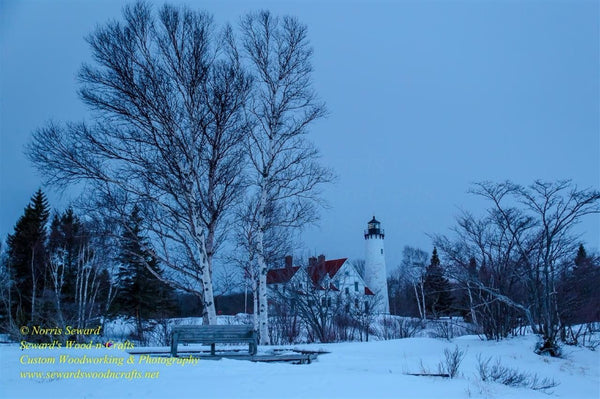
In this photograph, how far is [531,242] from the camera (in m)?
15.8

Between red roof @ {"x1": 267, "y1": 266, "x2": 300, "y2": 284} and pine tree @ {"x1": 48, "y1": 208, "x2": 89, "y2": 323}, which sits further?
red roof @ {"x1": 267, "y1": 266, "x2": 300, "y2": 284}

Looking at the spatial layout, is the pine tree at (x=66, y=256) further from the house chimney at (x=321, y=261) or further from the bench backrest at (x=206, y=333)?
the bench backrest at (x=206, y=333)

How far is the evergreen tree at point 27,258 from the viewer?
2634 centimetres

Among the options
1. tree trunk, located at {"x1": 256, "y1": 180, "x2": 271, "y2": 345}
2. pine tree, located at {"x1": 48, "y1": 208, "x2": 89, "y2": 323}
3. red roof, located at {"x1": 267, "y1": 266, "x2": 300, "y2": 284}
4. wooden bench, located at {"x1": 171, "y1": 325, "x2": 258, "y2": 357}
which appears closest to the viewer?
wooden bench, located at {"x1": 171, "y1": 325, "x2": 258, "y2": 357}

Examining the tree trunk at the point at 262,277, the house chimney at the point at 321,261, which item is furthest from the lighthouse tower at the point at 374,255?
the tree trunk at the point at 262,277

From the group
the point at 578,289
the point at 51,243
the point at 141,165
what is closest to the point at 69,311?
the point at 51,243

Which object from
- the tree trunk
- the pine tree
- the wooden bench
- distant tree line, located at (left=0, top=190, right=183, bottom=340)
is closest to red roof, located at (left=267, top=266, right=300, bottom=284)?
distant tree line, located at (left=0, top=190, right=183, bottom=340)

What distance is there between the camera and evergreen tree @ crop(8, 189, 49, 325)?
86.4 ft

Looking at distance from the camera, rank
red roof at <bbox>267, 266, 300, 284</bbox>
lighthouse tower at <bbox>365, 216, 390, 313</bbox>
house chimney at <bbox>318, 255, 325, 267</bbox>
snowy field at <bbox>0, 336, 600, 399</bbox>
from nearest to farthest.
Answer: snowy field at <bbox>0, 336, 600, 399</bbox> < red roof at <bbox>267, 266, 300, 284</bbox> < house chimney at <bbox>318, 255, 325, 267</bbox> < lighthouse tower at <bbox>365, 216, 390, 313</bbox>

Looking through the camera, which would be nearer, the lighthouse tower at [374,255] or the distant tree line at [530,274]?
the distant tree line at [530,274]

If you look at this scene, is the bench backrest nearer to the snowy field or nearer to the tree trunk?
the snowy field

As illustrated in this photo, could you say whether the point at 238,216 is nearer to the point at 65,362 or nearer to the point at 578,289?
the point at 65,362

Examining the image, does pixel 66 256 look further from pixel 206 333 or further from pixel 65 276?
pixel 206 333

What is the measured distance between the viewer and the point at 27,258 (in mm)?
28922
